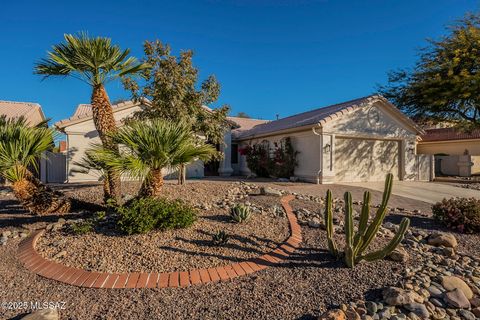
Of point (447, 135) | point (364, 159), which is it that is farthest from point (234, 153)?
point (447, 135)

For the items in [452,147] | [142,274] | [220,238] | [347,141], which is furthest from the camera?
[452,147]

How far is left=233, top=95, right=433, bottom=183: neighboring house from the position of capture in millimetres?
13164

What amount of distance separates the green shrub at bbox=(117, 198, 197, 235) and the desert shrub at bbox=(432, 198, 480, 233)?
597cm

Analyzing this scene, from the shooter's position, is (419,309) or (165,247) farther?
(165,247)

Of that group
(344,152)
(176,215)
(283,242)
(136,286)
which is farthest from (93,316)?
(344,152)

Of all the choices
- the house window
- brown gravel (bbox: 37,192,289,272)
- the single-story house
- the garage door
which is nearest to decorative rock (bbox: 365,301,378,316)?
brown gravel (bbox: 37,192,289,272)

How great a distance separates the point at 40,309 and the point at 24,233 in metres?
3.28

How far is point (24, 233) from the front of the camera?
5375 millimetres

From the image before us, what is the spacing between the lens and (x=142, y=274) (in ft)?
11.9

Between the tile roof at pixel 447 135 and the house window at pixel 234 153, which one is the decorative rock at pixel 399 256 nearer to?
A: the house window at pixel 234 153

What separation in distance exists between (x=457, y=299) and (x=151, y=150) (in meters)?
4.98

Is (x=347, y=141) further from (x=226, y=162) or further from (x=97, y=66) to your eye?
(x=97, y=66)

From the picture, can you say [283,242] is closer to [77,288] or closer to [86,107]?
[77,288]

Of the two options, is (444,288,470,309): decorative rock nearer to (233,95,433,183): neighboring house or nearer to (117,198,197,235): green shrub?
(117,198,197,235): green shrub
